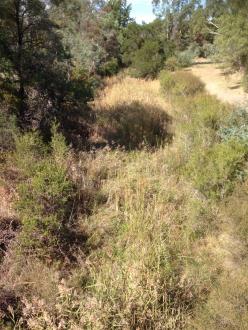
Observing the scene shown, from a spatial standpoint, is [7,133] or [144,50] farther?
[144,50]

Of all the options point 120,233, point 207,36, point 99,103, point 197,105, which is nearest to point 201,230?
point 120,233

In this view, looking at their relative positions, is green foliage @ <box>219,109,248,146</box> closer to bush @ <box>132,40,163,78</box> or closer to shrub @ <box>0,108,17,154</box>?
shrub @ <box>0,108,17,154</box>

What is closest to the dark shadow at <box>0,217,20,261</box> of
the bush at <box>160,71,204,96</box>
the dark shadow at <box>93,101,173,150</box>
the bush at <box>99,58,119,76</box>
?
the dark shadow at <box>93,101,173,150</box>

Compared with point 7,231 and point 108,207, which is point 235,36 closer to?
point 108,207

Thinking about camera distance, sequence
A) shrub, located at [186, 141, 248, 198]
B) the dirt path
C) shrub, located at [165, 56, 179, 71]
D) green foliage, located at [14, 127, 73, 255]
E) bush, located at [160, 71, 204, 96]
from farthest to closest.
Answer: shrub, located at [165, 56, 179, 71], the dirt path, bush, located at [160, 71, 204, 96], shrub, located at [186, 141, 248, 198], green foliage, located at [14, 127, 73, 255]

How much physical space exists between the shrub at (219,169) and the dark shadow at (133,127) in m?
1.84

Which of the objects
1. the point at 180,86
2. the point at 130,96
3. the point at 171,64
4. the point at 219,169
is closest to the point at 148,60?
the point at 171,64

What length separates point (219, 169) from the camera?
5.48m

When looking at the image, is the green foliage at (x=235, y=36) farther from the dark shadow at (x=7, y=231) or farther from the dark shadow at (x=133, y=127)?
the dark shadow at (x=7, y=231)

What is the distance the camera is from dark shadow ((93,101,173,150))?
8.04 m

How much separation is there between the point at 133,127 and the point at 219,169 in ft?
11.8

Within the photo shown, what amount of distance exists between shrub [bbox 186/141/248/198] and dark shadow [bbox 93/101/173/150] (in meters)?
1.84

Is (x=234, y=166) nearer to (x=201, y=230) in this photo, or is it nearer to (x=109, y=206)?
(x=201, y=230)

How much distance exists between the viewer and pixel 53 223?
4.14 metres
